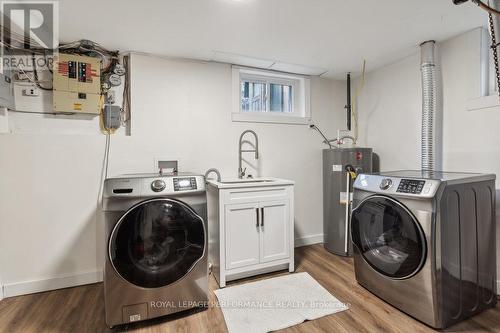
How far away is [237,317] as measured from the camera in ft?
5.49

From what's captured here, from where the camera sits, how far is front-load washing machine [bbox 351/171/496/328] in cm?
149

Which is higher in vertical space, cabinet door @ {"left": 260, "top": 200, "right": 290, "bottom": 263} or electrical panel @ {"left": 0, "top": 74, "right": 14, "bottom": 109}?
electrical panel @ {"left": 0, "top": 74, "right": 14, "bottom": 109}

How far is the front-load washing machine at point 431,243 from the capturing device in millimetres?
1494

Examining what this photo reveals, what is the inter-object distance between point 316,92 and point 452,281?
2308 mm

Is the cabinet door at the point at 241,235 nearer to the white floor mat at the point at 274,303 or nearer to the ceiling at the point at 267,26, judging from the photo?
the white floor mat at the point at 274,303

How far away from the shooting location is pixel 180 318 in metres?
1.68

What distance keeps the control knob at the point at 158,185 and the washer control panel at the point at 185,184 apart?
0.08 meters

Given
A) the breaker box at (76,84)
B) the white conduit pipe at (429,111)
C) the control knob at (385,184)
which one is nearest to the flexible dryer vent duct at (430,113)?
the white conduit pipe at (429,111)

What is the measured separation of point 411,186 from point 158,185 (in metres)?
1.67

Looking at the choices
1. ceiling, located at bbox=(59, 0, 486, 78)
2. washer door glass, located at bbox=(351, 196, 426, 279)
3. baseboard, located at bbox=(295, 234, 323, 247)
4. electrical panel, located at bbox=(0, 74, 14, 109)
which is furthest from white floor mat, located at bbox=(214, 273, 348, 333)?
electrical panel, located at bbox=(0, 74, 14, 109)

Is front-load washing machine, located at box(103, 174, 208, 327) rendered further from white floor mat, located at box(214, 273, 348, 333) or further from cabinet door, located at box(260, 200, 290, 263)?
cabinet door, located at box(260, 200, 290, 263)

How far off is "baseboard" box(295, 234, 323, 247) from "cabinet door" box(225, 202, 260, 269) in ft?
3.25

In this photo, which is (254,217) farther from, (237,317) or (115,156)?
(115,156)

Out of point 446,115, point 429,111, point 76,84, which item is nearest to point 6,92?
point 76,84
